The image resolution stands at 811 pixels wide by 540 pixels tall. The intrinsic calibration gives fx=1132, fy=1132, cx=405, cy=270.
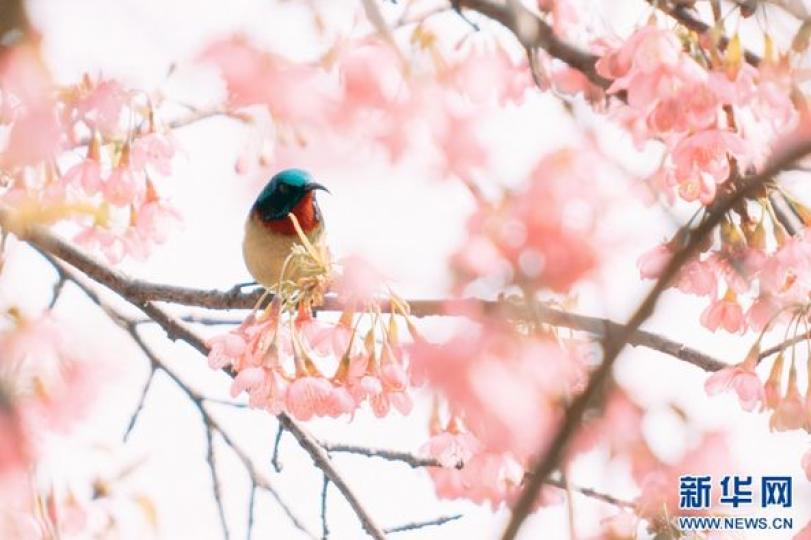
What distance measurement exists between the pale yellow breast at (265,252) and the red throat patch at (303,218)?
0.03 m

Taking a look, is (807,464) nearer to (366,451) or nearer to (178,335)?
(366,451)

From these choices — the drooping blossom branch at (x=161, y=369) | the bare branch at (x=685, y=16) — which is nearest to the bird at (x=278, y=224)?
the drooping blossom branch at (x=161, y=369)

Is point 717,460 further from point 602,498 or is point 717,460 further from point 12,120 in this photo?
point 12,120

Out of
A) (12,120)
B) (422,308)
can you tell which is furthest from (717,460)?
(12,120)

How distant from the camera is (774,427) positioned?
302cm

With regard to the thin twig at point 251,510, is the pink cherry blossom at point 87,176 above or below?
above

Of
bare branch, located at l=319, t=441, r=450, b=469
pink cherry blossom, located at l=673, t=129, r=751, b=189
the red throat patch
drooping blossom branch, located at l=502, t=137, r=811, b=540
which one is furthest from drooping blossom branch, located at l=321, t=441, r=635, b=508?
drooping blossom branch, located at l=502, t=137, r=811, b=540

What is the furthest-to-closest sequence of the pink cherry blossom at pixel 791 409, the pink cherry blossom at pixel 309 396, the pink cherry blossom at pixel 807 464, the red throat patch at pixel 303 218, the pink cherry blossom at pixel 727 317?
1. the red throat patch at pixel 303 218
2. the pink cherry blossom at pixel 727 317
3. the pink cherry blossom at pixel 807 464
4. the pink cherry blossom at pixel 791 409
5. the pink cherry blossom at pixel 309 396

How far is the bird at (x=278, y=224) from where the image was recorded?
4859 millimetres

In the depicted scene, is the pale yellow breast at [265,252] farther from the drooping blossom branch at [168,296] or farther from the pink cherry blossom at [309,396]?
the pink cherry blossom at [309,396]

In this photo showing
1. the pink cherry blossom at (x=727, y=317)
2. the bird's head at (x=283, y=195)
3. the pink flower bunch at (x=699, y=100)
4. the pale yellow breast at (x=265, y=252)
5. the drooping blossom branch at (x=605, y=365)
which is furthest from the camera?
the bird's head at (x=283, y=195)

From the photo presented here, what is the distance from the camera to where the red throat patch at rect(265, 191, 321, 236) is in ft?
16.4

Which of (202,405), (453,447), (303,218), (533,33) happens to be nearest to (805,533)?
(453,447)

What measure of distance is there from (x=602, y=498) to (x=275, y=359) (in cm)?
128
